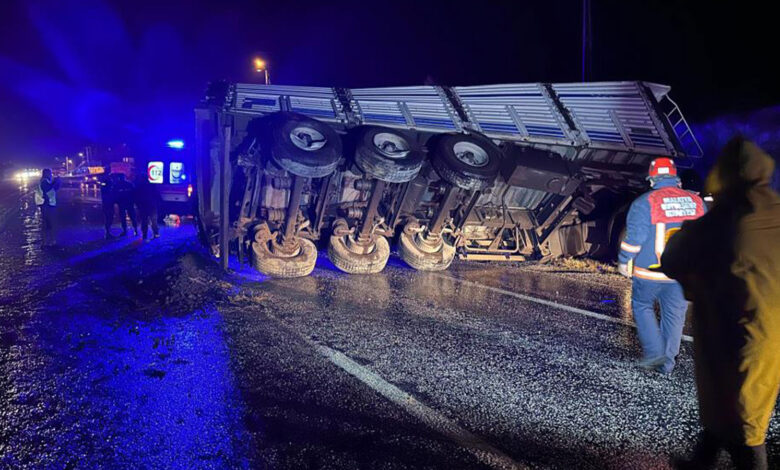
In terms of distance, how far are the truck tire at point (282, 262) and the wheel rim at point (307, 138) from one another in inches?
56.4

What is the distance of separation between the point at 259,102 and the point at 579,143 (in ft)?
16.6

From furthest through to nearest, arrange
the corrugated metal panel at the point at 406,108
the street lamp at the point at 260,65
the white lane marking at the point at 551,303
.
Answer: the street lamp at the point at 260,65, the corrugated metal panel at the point at 406,108, the white lane marking at the point at 551,303

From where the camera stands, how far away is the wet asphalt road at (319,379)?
1977 mm

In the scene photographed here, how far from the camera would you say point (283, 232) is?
17.3ft

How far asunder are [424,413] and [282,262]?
131 inches

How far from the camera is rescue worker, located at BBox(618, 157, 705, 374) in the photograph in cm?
290

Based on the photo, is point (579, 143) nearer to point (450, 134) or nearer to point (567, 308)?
point (450, 134)

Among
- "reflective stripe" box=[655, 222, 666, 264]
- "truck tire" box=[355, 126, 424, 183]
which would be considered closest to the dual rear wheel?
"truck tire" box=[355, 126, 424, 183]

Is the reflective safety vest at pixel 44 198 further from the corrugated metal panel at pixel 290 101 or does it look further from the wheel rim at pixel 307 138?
the wheel rim at pixel 307 138

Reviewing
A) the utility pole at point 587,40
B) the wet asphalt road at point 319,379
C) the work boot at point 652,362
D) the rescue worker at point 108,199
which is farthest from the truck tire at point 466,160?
the utility pole at point 587,40

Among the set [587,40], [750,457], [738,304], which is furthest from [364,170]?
[587,40]

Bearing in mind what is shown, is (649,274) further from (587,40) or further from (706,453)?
(587,40)

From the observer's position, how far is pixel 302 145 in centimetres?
484

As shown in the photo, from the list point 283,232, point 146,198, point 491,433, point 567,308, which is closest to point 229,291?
point 283,232
